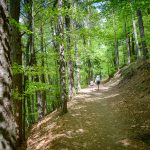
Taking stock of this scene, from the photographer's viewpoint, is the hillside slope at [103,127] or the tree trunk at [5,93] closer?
the tree trunk at [5,93]

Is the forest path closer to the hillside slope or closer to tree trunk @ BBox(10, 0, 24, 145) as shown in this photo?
the hillside slope

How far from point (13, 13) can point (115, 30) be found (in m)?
26.2

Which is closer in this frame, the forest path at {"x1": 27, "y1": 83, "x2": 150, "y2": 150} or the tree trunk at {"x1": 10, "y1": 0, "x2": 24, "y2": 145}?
the forest path at {"x1": 27, "y1": 83, "x2": 150, "y2": 150}

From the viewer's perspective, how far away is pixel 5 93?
1.71m

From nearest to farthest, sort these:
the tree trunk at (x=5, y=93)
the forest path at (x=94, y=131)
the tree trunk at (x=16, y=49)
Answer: the tree trunk at (x=5, y=93)
the forest path at (x=94, y=131)
the tree trunk at (x=16, y=49)

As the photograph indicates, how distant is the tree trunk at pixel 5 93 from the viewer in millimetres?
1618

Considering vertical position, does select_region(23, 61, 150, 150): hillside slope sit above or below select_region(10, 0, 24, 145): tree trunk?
below

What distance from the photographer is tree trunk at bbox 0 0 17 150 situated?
1618 millimetres

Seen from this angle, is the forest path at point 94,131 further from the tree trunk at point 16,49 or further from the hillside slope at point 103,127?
the tree trunk at point 16,49

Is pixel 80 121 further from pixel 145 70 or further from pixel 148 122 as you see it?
pixel 145 70

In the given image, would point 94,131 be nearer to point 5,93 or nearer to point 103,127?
point 103,127

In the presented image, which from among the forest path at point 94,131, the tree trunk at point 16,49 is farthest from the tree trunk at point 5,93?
the tree trunk at point 16,49

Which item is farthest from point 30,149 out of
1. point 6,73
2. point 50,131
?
point 6,73

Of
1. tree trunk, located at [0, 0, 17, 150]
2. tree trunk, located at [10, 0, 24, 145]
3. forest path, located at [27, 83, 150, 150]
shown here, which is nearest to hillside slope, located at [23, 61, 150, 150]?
forest path, located at [27, 83, 150, 150]
